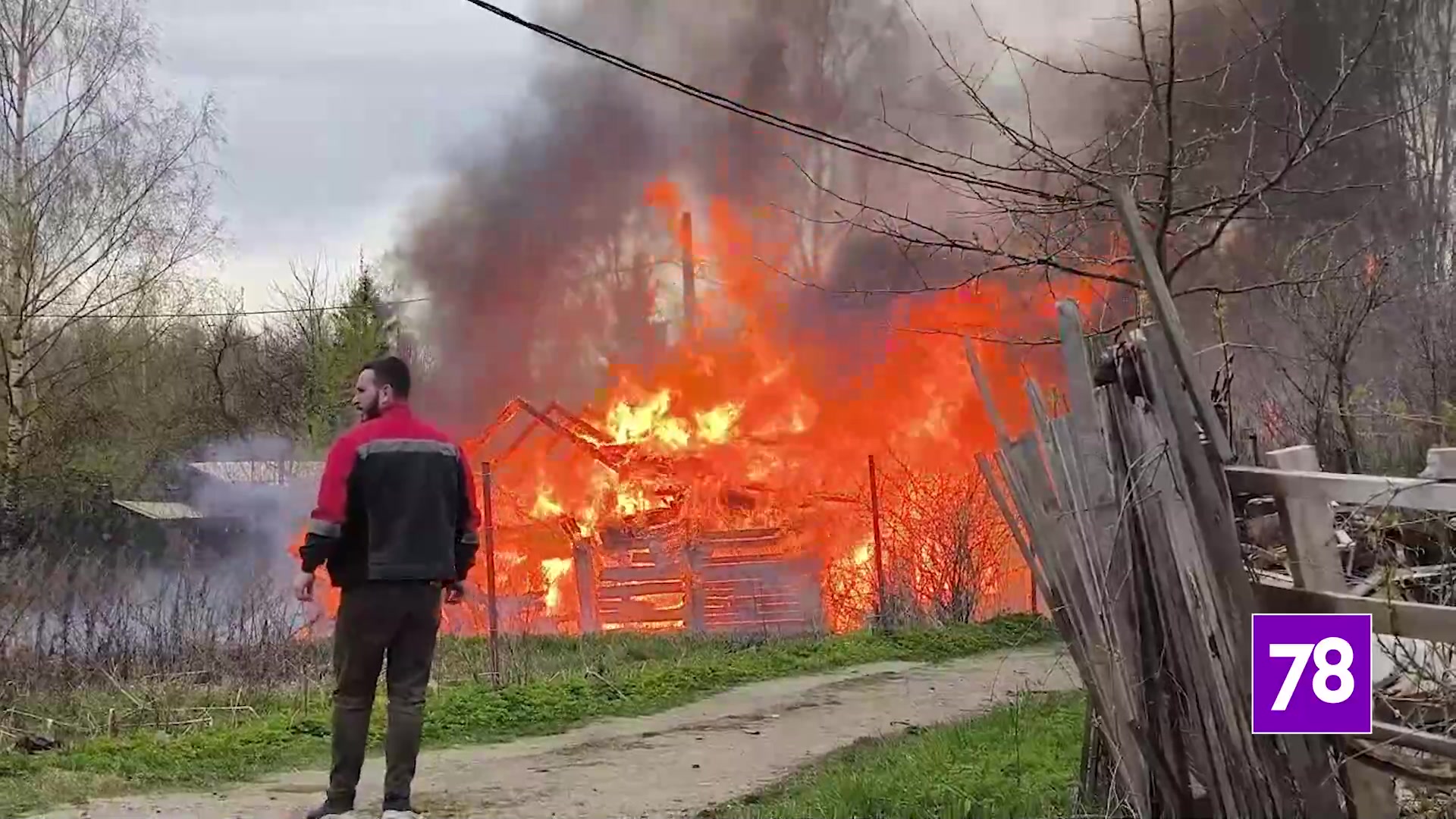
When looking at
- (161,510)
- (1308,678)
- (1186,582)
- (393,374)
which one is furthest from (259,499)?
(1308,678)

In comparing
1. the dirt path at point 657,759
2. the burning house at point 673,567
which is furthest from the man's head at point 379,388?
the burning house at point 673,567

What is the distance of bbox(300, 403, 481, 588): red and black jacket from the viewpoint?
448 centimetres

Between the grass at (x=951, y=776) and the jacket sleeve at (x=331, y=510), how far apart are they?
2.02m

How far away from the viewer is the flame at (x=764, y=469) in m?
14.8

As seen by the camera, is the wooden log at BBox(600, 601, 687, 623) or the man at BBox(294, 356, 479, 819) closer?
the man at BBox(294, 356, 479, 819)

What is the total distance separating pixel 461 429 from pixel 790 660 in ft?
38.2

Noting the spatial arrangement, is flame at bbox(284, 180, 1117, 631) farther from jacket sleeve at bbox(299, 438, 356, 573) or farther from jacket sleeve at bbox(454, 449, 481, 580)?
jacket sleeve at bbox(299, 438, 356, 573)

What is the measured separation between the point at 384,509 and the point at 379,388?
0.51m

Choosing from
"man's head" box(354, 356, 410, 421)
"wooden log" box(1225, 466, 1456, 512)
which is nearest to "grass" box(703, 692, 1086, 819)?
"wooden log" box(1225, 466, 1456, 512)

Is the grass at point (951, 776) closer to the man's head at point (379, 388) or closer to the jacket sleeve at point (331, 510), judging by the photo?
the jacket sleeve at point (331, 510)

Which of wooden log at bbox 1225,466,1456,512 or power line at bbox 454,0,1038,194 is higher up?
power line at bbox 454,0,1038,194

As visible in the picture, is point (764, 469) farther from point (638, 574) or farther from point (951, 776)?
point (951, 776)

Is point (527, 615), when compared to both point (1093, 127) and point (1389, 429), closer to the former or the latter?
point (1093, 127)

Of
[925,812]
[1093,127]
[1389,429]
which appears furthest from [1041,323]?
[925,812]
